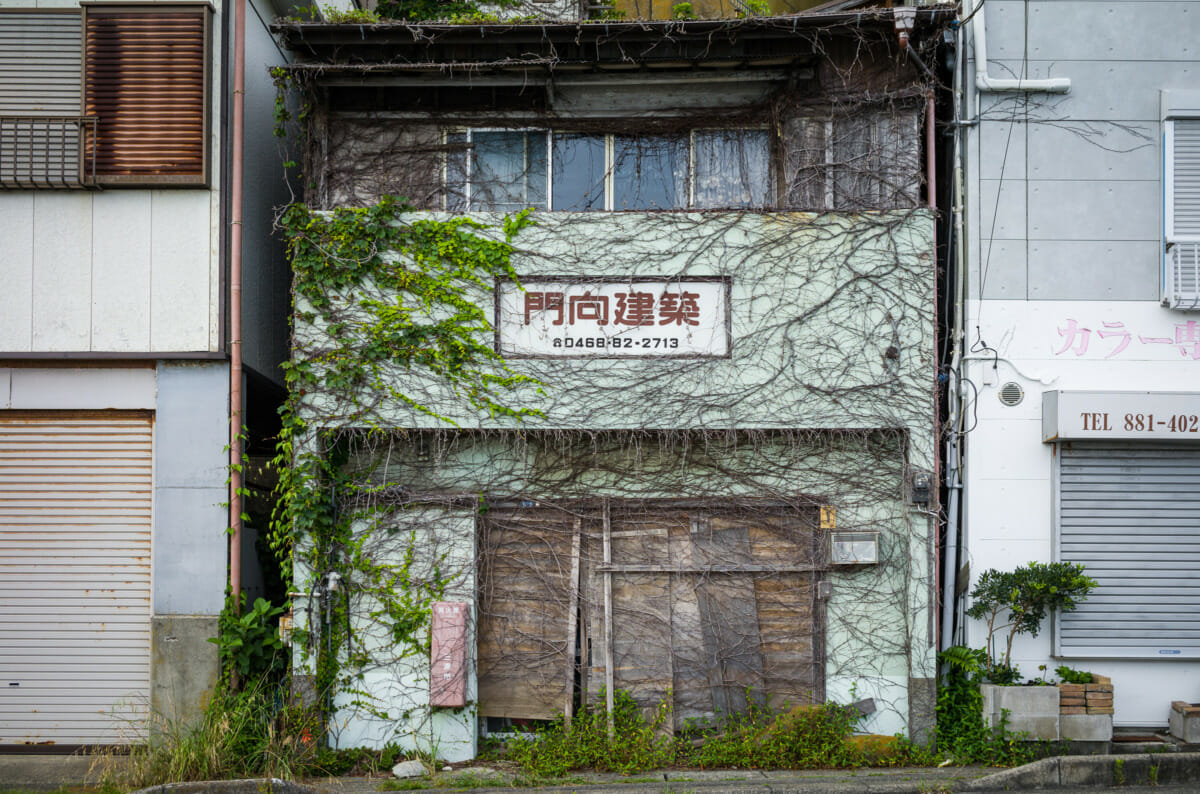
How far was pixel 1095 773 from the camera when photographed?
7934mm

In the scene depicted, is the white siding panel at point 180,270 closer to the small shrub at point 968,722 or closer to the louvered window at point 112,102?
the louvered window at point 112,102

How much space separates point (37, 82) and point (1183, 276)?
38.5 ft

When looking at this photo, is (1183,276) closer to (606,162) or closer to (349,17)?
(606,162)

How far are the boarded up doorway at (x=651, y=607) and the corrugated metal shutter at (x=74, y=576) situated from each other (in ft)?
11.2

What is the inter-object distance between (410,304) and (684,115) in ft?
11.6

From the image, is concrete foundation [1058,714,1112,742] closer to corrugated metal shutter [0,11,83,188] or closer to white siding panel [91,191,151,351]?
white siding panel [91,191,151,351]

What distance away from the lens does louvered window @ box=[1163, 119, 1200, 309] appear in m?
9.09

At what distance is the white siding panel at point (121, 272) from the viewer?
348 inches

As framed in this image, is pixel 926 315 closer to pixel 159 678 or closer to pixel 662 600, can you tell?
pixel 662 600

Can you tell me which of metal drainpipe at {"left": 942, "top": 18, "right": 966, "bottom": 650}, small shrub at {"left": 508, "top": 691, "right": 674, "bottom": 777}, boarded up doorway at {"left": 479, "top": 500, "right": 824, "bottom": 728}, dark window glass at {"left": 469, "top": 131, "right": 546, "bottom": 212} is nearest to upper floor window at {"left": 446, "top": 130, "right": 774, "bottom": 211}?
dark window glass at {"left": 469, "top": 131, "right": 546, "bottom": 212}

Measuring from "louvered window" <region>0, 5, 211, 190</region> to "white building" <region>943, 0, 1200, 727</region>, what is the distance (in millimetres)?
7862

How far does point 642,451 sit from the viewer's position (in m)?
9.09

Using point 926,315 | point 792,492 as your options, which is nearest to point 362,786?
point 792,492

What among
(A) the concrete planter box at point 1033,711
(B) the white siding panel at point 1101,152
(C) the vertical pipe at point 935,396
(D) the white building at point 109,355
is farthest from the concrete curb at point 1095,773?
(D) the white building at point 109,355
